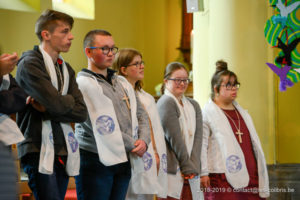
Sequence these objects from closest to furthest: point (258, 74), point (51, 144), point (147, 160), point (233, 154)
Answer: point (51, 144) → point (147, 160) → point (233, 154) → point (258, 74)

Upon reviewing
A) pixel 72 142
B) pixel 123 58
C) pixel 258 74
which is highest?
pixel 123 58

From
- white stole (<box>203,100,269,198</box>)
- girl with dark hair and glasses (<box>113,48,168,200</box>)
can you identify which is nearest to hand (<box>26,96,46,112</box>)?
girl with dark hair and glasses (<box>113,48,168,200</box>)

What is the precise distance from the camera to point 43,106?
292cm

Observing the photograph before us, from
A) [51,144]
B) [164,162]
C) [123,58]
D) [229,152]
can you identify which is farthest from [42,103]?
[229,152]

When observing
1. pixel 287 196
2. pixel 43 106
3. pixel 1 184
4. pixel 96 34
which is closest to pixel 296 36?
pixel 287 196

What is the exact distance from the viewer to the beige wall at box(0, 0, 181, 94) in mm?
8109

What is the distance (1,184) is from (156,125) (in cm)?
262

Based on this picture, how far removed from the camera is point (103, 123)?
3.29 meters

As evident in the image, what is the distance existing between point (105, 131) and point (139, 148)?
0.29 m

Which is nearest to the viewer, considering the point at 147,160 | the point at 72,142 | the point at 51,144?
the point at 51,144

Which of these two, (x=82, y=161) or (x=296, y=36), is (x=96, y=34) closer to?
(x=82, y=161)

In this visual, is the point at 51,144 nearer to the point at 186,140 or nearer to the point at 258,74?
the point at 186,140

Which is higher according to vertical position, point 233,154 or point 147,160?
point 147,160

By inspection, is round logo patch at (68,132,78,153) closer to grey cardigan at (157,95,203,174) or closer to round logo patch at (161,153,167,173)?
round logo patch at (161,153,167,173)
